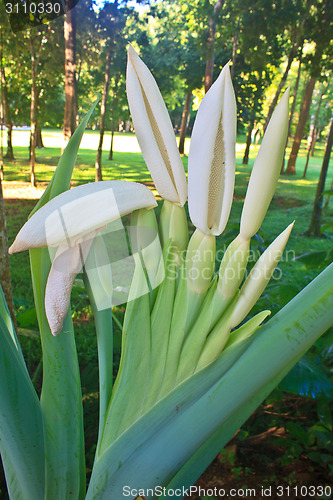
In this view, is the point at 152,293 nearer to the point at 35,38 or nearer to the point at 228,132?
the point at 228,132

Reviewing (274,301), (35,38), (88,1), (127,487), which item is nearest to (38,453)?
(127,487)

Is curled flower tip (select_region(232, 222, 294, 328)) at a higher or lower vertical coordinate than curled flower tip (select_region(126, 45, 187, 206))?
lower

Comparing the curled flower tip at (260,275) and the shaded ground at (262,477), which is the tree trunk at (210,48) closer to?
the shaded ground at (262,477)

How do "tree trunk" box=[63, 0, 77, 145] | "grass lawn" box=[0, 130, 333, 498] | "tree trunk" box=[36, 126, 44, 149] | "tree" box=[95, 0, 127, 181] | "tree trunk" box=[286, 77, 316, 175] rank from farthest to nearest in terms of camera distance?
"tree trunk" box=[36, 126, 44, 149], "tree trunk" box=[286, 77, 316, 175], "tree" box=[95, 0, 127, 181], "tree trunk" box=[63, 0, 77, 145], "grass lawn" box=[0, 130, 333, 498]

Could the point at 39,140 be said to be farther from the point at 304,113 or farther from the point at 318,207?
the point at 318,207

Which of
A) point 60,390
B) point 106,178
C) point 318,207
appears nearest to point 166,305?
point 60,390

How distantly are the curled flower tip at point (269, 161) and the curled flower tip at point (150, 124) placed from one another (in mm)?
85

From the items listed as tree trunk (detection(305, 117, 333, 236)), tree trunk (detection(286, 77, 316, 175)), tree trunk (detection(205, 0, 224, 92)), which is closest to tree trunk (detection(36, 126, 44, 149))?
tree trunk (detection(205, 0, 224, 92))

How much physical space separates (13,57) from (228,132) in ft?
13.3

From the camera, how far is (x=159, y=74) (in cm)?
402

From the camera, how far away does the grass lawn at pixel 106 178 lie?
1.12 meters

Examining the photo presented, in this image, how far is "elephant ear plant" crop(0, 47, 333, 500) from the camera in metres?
0.35

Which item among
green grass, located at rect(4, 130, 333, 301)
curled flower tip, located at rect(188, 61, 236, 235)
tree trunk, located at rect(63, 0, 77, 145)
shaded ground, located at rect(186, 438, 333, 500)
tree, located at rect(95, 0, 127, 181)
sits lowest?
shaded ground, located at rect(186, 438, 333, 500)

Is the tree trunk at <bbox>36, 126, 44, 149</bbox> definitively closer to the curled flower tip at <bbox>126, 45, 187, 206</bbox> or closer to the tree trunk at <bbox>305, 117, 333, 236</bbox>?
the tree trunk at <bbox>305, 117, 333, 236</bbox>
